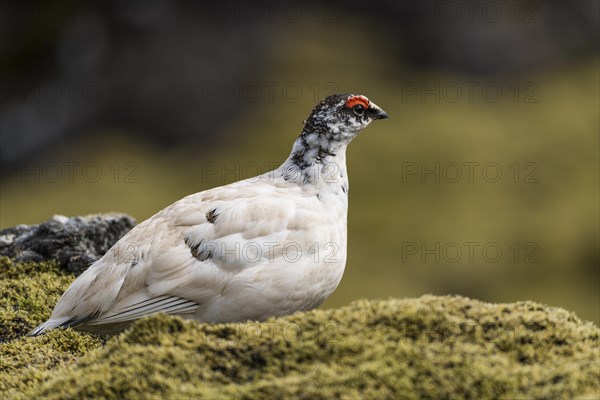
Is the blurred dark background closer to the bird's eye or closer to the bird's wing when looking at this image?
the bird's eye

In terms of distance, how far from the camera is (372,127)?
2745cm

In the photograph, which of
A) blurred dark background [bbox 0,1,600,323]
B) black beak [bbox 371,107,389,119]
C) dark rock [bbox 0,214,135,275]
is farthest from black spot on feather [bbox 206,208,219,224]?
blurred dark background [bbox 0,1,600,323]

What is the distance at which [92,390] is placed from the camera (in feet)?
15.1

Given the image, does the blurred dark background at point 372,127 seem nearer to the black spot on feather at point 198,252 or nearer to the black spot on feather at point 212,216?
the black spot on feather at point 212,216

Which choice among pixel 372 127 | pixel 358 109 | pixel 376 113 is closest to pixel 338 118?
pixel 358 109

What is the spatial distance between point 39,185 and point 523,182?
13.6m

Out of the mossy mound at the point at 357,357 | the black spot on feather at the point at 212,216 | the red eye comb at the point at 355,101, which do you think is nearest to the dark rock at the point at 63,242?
the black spot on feather at the point at 212,216

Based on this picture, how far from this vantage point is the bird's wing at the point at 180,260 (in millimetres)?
5922

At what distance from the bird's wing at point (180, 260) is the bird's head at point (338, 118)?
2.54ft

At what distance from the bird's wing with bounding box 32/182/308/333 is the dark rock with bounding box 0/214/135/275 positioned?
1.65m

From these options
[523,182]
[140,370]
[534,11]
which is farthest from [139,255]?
[534,11]

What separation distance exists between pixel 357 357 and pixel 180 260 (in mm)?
1845

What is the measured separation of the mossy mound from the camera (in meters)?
4.36

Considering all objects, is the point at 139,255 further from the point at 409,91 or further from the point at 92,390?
the point at 409,91
